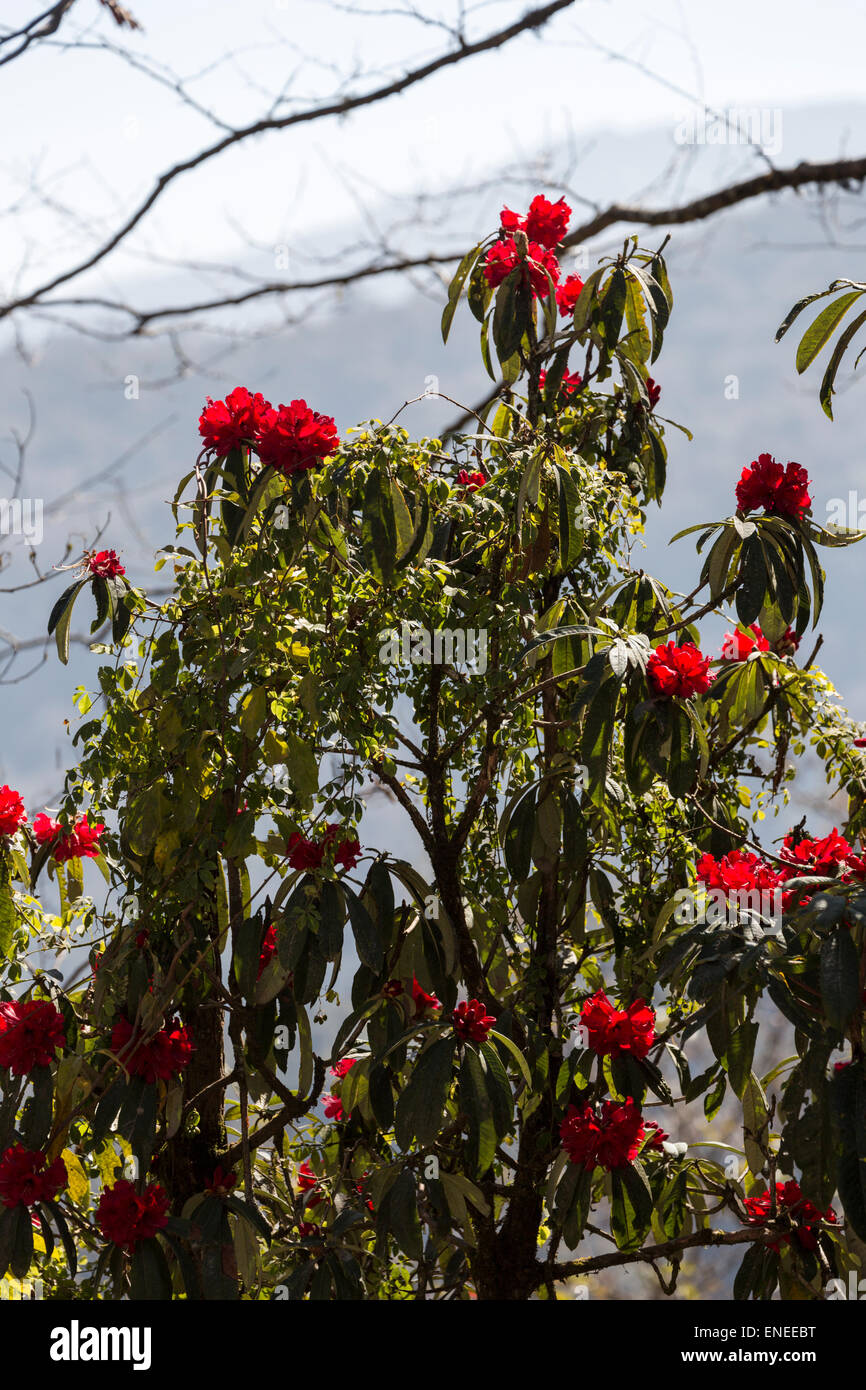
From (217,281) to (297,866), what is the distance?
2712 mm

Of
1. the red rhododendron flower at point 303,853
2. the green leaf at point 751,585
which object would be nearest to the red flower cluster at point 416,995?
the red rhododendron flower at point 303,853

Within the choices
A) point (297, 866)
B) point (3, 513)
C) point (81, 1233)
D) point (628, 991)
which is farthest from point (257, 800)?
point (3, 513)

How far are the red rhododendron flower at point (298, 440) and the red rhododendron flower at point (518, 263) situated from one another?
1.60 feet

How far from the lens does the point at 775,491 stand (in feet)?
5.47

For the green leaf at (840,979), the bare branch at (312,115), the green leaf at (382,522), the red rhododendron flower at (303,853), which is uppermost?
A: the bare branch at (312,115)

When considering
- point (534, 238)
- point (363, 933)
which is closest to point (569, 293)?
point (534, 238)

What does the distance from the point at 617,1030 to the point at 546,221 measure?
4.39 feet

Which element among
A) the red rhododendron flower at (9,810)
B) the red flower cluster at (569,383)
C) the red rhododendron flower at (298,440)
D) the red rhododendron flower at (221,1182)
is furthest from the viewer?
the red flower cluster at (569,383)

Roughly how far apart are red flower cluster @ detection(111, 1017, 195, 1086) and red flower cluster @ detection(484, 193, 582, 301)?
4.25 feet

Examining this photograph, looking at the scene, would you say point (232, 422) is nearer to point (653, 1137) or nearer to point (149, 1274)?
point (149, 1274)

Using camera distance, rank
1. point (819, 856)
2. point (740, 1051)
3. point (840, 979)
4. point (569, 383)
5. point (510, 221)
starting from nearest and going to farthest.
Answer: point (840, 979)
point (740, 1051)
point (819, 856)
point (510, 221)
point (569, 383)

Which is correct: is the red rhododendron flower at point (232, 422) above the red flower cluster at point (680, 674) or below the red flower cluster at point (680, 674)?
above

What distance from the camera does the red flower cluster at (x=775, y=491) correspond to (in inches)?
65.5

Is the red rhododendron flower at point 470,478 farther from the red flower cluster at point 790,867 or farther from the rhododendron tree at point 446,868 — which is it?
the red flower cluster at point 790,867
